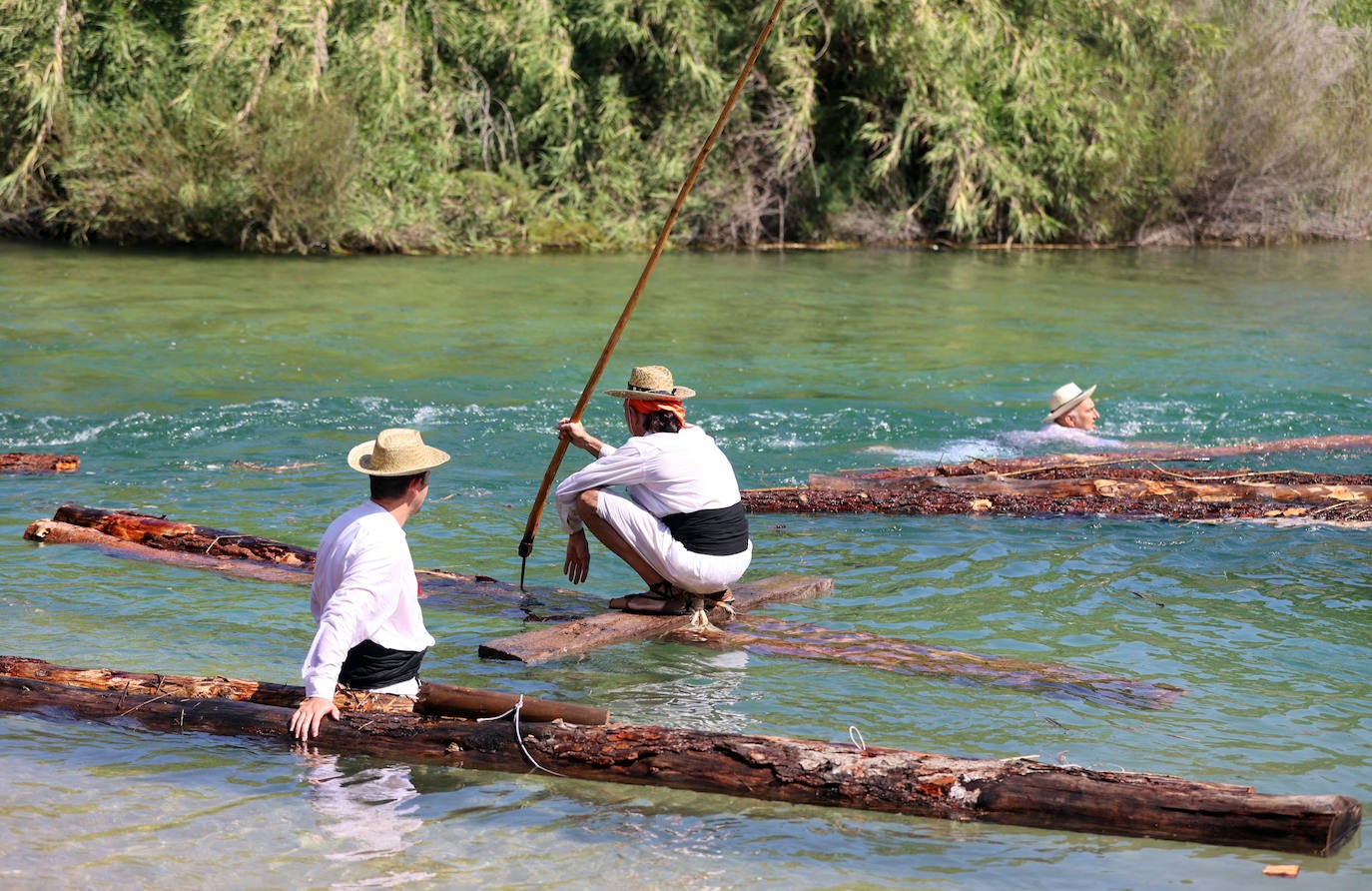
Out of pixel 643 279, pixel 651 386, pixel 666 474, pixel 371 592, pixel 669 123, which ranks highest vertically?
pixel 669 123

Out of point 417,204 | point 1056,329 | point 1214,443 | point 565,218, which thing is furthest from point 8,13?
point 1214,443

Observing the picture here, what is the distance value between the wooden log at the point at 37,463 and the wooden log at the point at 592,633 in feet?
20.0

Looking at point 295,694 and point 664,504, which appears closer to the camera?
point 295,694

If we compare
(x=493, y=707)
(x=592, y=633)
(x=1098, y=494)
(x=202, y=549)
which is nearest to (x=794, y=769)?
(x=493, y=707)

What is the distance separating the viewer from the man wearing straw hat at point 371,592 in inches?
212

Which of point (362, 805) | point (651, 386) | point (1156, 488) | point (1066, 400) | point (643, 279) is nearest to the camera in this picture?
point (362, 805)

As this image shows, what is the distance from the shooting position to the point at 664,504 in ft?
24.2

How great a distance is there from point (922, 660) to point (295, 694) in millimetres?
2896

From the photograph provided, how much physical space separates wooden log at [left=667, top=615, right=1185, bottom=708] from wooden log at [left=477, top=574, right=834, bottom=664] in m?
0.10

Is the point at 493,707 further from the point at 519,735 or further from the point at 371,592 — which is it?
the point at 371,592

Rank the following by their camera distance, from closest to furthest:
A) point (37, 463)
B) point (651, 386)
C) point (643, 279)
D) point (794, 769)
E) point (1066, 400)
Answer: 1. point (794, 769)
2. point (651, 386)
3. point (643, 279)
4. point (37, 463)
5. point (1066, 400)

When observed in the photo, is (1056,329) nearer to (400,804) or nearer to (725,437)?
(725,437)

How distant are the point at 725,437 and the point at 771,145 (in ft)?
64.1

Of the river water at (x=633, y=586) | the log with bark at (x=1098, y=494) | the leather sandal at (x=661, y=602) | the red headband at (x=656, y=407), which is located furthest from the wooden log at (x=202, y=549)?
the log with bark at (x=1098, y=494)
